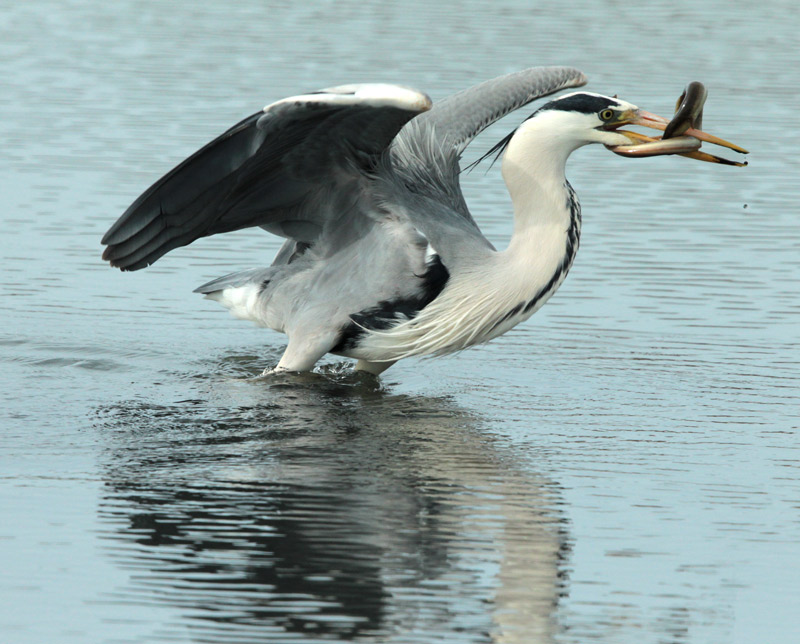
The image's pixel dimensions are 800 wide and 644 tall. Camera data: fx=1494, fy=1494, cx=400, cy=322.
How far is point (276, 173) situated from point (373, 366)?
1291 mm

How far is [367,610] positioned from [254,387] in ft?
9.57

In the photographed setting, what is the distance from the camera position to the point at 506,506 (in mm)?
5586

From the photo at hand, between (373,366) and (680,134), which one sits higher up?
(680,134)

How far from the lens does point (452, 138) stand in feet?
27.3

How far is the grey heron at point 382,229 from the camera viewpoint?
6.77 m

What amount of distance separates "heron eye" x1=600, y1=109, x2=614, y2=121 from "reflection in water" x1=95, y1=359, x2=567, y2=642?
1521 mm

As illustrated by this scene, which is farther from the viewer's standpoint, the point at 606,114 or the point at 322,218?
the point at 322,218

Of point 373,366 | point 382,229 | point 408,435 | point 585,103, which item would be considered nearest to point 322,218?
point 382,229

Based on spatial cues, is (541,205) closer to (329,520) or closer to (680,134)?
(680,134)

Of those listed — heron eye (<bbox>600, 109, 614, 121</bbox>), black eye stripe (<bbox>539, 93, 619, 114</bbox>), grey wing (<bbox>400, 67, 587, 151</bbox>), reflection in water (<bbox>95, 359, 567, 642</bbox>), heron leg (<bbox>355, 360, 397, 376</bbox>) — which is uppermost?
black eye stripe (<bbox>539, 93, 619, 114</bbox>)

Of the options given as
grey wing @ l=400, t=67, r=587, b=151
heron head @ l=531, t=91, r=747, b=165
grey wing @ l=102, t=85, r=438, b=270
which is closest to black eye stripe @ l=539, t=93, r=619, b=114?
heron head @ l=531, t=91, r=747, b=165

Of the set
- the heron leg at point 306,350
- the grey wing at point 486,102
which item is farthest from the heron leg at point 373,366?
the grey wing at point 486,102

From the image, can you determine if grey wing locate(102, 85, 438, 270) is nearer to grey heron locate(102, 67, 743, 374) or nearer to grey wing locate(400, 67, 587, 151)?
grey heron locate(102, 67, 743, 374)

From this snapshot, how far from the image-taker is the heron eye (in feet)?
22.7
